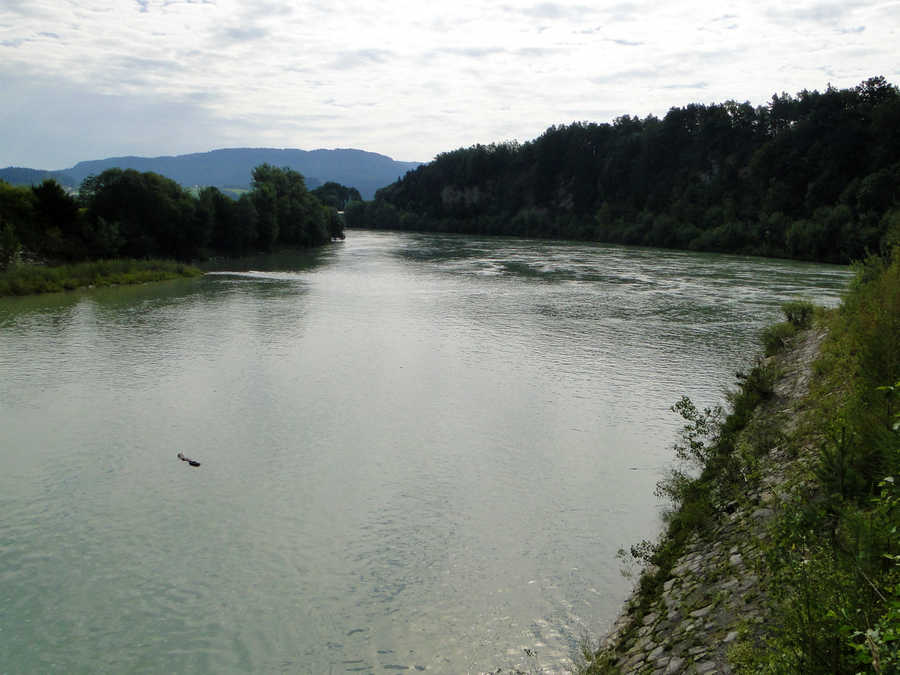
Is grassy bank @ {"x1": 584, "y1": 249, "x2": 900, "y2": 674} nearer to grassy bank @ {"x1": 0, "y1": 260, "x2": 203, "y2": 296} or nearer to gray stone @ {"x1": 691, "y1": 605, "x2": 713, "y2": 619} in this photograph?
gray stone @ {"x1": 691, "y1": 605, "x2": 713, "y2": 619}

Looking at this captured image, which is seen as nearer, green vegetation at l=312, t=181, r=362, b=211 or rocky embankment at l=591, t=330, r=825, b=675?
rocky embankment at l=591, t=330, r=825, b=675

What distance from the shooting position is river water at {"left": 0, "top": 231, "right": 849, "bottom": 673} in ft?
20.9

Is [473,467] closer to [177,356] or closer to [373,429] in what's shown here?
[373,429]

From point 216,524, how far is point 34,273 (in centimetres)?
2568

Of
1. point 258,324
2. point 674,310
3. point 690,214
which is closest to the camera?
point 258,324

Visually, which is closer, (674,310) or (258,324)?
(258,324)

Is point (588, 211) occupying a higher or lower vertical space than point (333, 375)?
higher

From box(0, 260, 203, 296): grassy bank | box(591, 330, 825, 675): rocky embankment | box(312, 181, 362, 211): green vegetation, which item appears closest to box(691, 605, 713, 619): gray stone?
box(591, 330, 825, 675): rocky embankment

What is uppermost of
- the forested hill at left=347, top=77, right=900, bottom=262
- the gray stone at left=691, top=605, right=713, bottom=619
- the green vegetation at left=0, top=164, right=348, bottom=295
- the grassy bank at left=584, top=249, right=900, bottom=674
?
the forested hill at left=347, top=77, right=900, bottom=262

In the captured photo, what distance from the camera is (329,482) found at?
32.3ft

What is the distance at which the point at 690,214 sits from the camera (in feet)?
216

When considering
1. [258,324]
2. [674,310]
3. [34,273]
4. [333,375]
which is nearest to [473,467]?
[333,375]

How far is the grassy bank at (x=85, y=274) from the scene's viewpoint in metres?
27.7

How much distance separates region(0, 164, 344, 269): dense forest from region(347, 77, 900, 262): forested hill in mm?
35333
